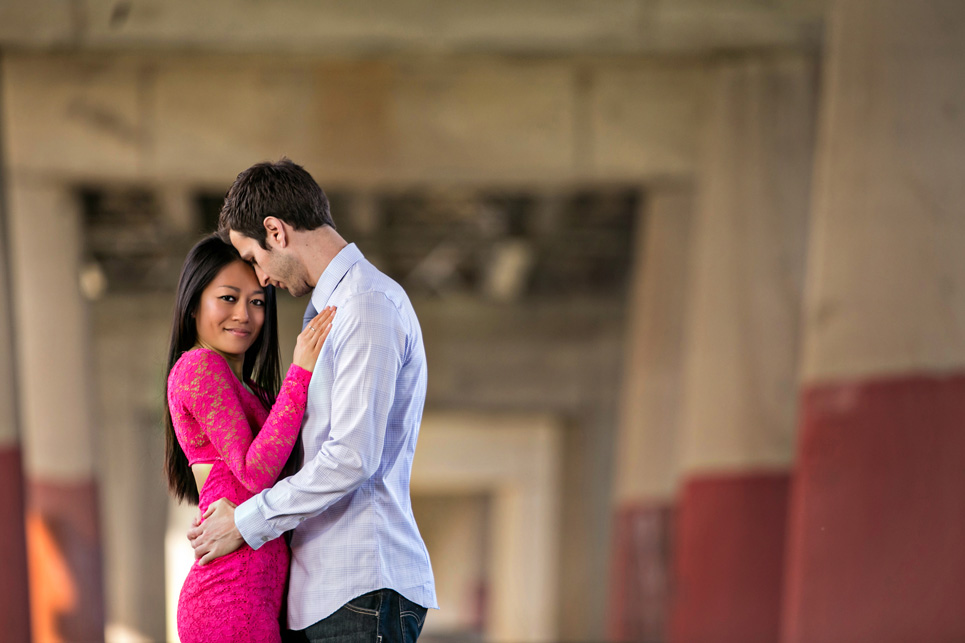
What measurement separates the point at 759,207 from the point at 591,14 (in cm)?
301

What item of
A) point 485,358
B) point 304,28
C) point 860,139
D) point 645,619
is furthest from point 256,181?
point 485,358

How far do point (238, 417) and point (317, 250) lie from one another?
637mm

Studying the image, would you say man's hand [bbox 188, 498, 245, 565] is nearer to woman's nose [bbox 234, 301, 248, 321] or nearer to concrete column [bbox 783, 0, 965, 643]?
woman's nose [bbox 234, 301, 248, 321]

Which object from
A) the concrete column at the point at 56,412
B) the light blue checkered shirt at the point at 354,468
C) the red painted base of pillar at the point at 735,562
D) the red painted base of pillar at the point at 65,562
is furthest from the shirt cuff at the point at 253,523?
the concrete column at the point at 56,412

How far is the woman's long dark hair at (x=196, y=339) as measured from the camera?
3865 millimetres

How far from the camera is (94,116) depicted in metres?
12.8

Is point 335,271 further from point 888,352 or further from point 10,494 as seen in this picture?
point 10,494

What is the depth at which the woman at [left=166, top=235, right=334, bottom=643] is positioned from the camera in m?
3.54

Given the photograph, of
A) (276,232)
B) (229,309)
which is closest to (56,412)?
(229,309)

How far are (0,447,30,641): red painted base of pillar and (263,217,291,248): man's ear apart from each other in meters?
8.40

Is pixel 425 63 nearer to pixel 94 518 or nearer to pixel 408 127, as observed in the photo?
pixel 408 127

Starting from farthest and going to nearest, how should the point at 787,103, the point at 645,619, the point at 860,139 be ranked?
the point at 645,619 < the point at 787,103 < the point at 860,139

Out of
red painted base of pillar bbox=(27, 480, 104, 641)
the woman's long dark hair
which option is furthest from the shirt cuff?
red painted base of pillar bbox=(27, 480, 104, 641)

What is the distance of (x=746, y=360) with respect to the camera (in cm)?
1221
